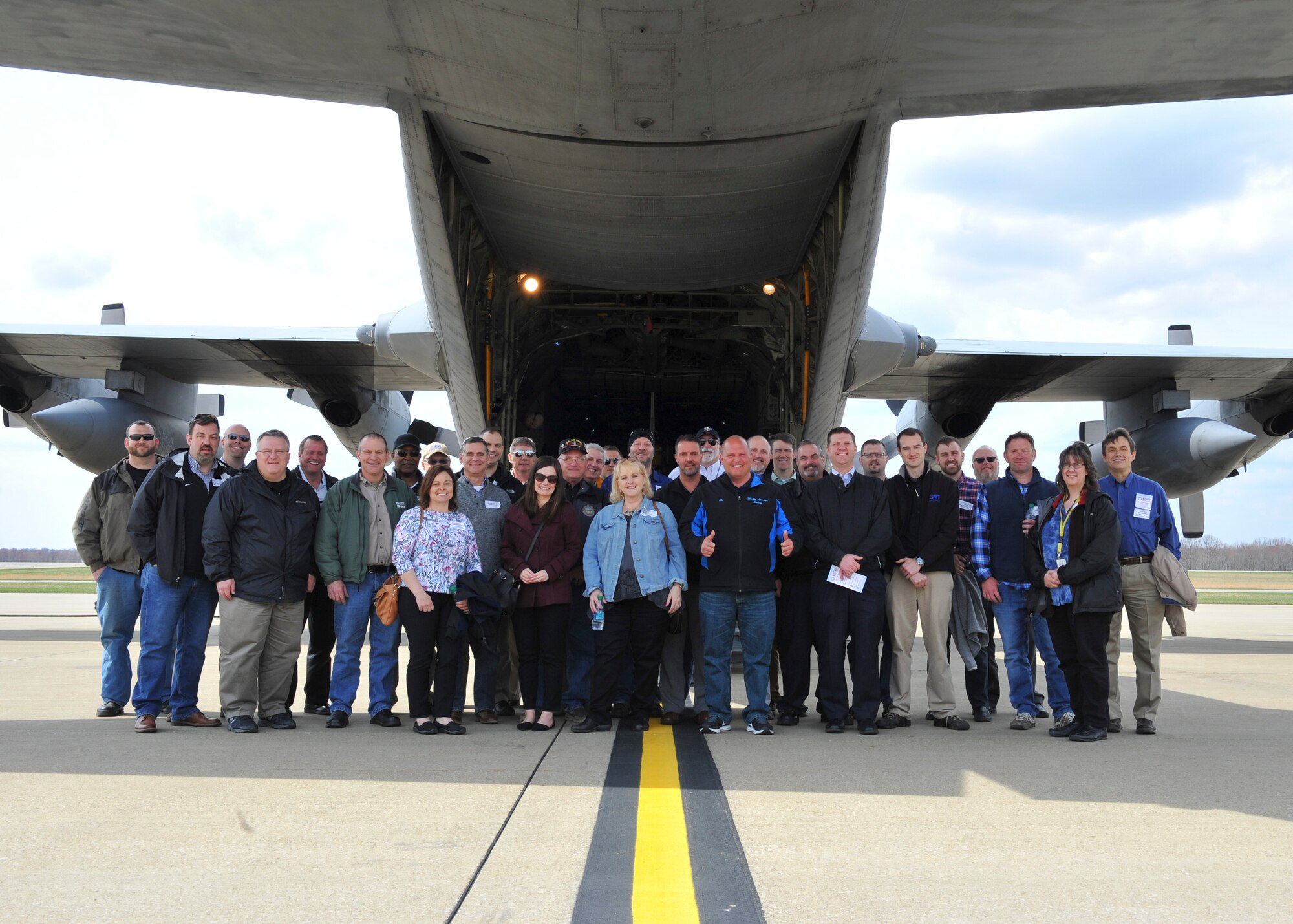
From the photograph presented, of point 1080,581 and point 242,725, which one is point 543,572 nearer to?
point 242,725

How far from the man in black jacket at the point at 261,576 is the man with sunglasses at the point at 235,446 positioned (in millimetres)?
393

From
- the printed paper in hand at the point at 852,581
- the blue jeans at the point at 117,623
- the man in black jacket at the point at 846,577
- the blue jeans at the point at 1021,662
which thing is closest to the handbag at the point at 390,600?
the blue jeans at the point at 117,623

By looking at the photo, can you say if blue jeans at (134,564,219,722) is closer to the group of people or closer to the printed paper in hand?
the group of people

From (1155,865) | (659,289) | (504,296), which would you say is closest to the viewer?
(1155,865)

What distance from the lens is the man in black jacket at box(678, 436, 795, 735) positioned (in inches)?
220

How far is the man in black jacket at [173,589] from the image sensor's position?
5652 mm

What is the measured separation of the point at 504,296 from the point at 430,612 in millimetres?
4983

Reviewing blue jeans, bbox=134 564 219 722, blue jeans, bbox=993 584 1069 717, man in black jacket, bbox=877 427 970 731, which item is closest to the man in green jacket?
blue jeans, bbox=134 564 219 722

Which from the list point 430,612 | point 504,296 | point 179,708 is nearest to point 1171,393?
point 504,296

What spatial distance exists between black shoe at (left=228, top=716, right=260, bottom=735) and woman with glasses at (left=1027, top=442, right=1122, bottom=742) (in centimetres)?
443

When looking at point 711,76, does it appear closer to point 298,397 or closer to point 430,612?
point 430,612

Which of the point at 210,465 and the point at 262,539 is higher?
the point at 210,465

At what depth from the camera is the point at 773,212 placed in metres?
7.63

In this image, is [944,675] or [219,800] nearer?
[219,800]
